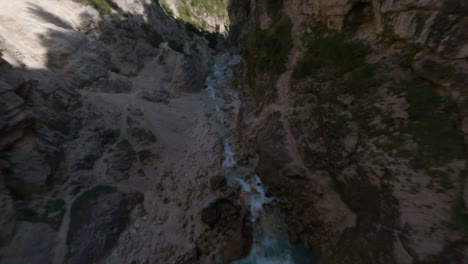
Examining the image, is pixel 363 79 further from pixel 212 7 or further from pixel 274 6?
pixel 212 7

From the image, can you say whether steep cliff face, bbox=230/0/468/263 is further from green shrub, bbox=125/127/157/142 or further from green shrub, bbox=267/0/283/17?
green shrub, bbox=125/127/157/142

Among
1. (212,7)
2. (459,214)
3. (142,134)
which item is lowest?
(459,214)

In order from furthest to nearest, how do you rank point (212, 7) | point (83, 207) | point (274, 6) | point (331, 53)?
point (212, 7), point (274, 6), point (331, 53), point (83, 207)

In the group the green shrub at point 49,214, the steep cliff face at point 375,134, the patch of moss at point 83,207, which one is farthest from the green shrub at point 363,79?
the green shrub at point 49,214

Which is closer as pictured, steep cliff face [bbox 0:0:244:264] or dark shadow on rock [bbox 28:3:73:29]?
steep cliff face [bbox 0:0:244:264]

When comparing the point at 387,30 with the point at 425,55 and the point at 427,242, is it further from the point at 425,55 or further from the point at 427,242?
the point at 427,242

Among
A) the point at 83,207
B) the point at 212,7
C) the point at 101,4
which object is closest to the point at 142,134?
the point at 83,207

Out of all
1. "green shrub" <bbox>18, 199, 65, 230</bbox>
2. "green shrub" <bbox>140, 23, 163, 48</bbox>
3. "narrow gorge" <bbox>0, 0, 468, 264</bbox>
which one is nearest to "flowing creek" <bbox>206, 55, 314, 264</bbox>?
"narrow gorge" <bbox>0, 0, 468, 264</bbox>
